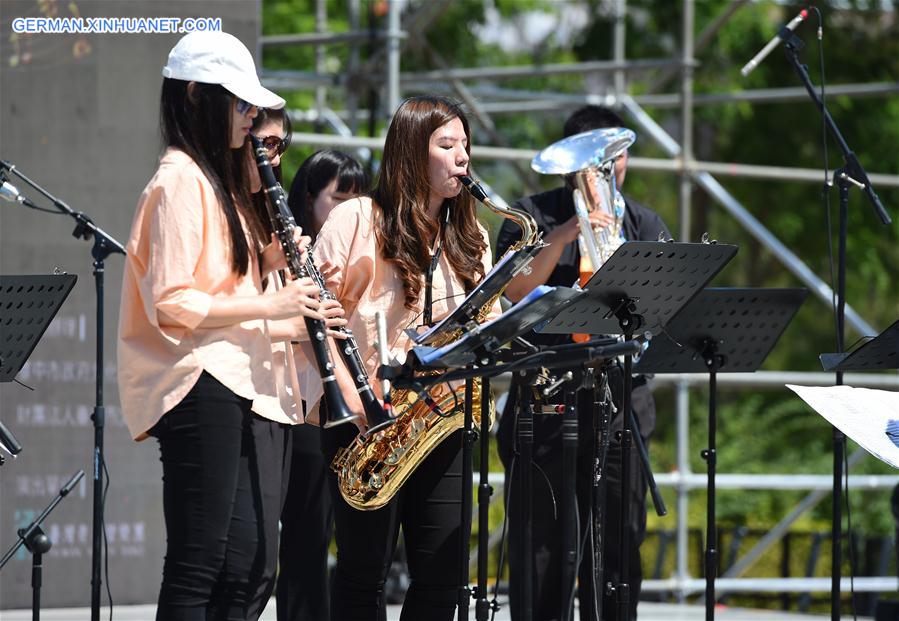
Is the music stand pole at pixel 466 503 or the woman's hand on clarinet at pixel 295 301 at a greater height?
the woman's hand on clarinet at pixel 295 301

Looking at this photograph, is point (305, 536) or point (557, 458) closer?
point (305, 536)

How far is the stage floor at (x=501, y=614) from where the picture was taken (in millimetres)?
5902

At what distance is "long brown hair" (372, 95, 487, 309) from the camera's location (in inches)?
163

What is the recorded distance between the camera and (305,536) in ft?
15.0

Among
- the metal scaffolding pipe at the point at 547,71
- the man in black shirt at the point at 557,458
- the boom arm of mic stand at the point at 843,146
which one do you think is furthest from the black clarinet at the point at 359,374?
the metal scaffolding pipe at the point at 547,71

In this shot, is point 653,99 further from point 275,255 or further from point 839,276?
point 275,255

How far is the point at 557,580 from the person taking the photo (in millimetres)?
4832

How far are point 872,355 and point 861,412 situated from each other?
246mm

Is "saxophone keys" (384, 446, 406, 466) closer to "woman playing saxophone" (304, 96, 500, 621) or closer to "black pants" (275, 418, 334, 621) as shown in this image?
"woman playing saxophone" (304, 96, 500, 621)

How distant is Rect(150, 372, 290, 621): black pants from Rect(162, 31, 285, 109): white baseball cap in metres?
0.74

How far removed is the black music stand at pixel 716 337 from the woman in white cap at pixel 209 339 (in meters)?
1.72

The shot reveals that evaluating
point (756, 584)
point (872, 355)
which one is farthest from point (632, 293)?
point (756, 584)

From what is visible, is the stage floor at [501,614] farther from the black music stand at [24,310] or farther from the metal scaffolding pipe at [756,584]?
the black music stand at [24,310]

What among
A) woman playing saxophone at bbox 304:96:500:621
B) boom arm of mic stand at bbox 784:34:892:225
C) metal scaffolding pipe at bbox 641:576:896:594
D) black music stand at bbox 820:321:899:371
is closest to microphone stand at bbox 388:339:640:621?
woman playing saxophone at bbox 304:96:500:621
